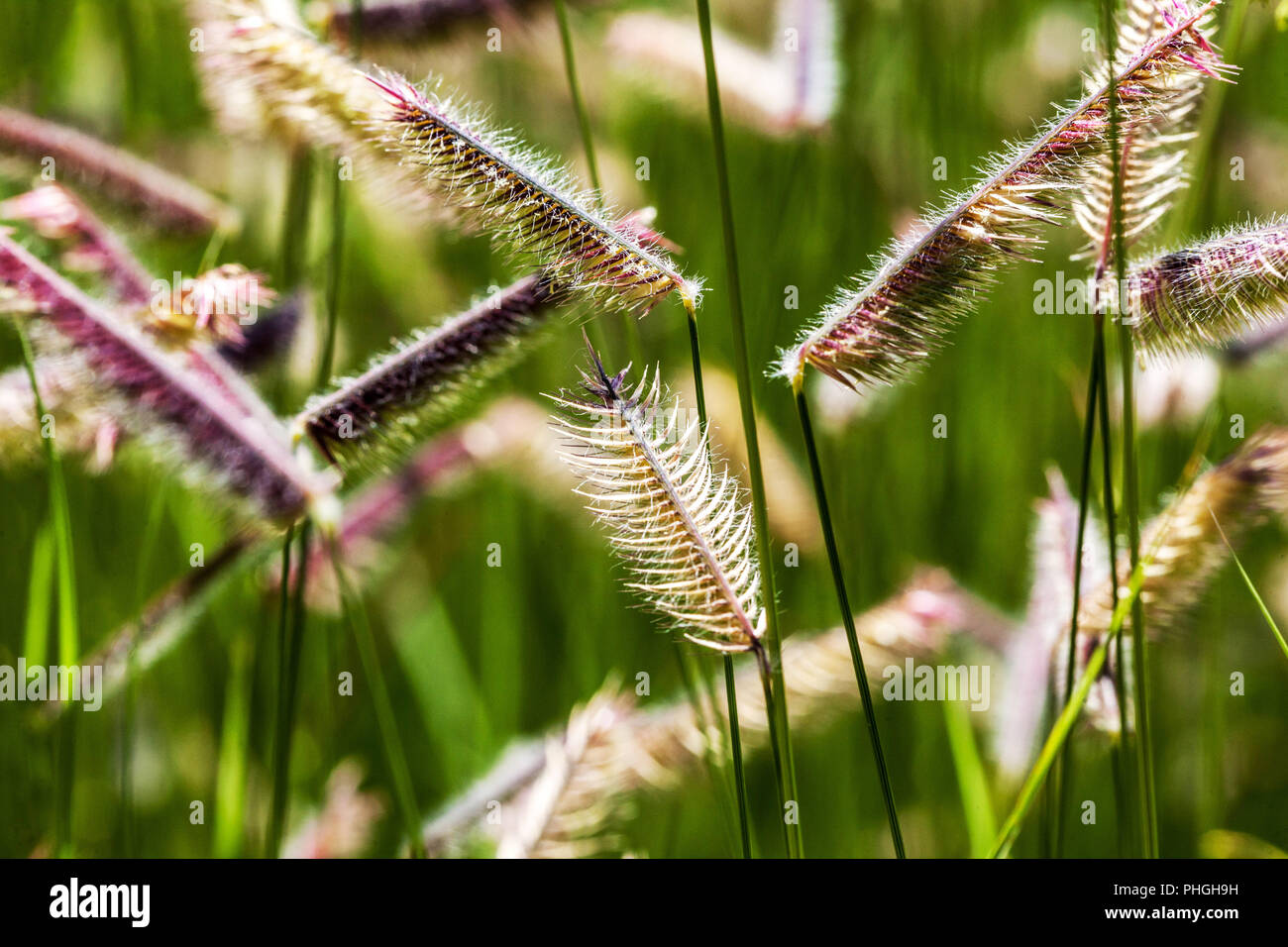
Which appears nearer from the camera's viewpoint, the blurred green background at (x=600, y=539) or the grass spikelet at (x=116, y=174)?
the grass spikelet at (x=116, y=174)

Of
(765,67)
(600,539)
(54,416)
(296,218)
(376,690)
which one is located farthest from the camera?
(600,539)

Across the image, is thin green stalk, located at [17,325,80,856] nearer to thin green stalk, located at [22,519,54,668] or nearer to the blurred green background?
thin green stalk, located at [22,519,54,668]

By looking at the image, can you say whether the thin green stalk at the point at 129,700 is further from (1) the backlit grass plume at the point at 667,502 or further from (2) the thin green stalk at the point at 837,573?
(2) the thin green stalk at the point at 837,573

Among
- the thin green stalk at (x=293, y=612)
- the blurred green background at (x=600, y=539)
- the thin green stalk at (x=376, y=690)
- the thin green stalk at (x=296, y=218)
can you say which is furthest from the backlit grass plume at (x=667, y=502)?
the thin green stalk at (x=296, y=218)

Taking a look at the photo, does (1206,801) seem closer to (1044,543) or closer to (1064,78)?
(1044,543)

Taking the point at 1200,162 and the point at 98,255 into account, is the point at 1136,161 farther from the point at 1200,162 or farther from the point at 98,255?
the point at 98,255

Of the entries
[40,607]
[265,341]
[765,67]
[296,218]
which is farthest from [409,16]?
[40,607]
